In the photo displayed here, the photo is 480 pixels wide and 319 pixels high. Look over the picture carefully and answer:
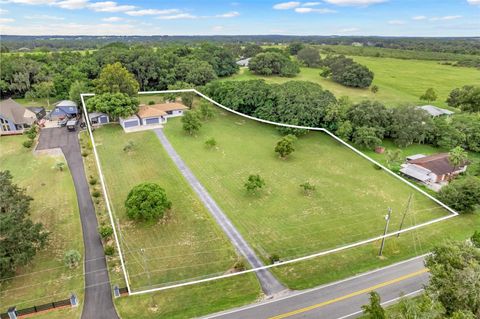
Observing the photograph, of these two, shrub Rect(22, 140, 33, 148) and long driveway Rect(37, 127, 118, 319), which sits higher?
shrub Rect(22, 140, 33, 148)

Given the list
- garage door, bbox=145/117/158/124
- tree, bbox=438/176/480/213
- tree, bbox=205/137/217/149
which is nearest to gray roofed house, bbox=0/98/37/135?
garage door, bbox=145/117/158/124

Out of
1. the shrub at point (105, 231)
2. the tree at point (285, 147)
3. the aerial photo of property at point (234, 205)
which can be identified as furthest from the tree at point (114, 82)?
the shrub at point (105, 231)

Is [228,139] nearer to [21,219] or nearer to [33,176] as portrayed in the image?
[33,176]

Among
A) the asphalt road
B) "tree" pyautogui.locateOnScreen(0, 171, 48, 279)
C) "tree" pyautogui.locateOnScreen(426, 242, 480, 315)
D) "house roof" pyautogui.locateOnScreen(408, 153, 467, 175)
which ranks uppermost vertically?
"tree" pyautogui.locateOnScreen(426, 242, 480, 315)

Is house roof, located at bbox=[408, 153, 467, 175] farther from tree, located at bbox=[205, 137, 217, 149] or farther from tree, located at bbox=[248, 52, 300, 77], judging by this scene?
tree, located at bbox=[248, 52, 300, 77]

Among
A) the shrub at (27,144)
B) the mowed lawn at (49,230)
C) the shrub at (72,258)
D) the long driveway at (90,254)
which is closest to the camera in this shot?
the long driveway at (90,254)

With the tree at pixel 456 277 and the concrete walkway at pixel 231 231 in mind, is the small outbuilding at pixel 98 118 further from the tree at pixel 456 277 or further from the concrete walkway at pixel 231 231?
the tree at pixel 456 277

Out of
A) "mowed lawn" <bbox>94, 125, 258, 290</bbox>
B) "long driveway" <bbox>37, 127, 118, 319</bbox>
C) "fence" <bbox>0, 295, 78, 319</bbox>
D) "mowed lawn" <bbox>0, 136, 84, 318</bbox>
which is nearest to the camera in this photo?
"fence" <bbox>0, 295, 78, 319</bbox>

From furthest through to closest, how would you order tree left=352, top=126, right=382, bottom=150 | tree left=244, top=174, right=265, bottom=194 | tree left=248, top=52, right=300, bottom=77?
1. tree left=248, top=52, right=300, bottom=77
2. tree left=352, top=126, right=382, bottom=150
3. tree left=244, top=174, right=265, bottom=194
